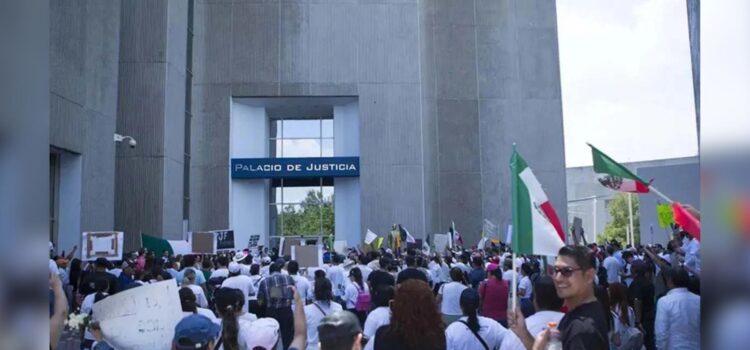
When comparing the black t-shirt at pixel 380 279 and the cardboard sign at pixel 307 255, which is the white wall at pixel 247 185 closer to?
the cardboard sign at pixel 307 255

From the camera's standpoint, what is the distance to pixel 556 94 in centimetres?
3853

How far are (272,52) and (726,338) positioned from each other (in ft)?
109

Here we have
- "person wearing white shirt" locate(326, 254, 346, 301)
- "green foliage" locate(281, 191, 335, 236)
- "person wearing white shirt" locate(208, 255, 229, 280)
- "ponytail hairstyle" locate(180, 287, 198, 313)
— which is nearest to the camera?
"ponytail hairstyle" locate(180, 287, 198, 313)

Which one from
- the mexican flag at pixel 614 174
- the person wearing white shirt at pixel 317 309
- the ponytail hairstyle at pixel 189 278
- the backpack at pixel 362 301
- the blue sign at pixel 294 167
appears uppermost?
the blue sign at pixel 294 167

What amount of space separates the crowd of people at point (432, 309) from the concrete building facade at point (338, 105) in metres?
13.3

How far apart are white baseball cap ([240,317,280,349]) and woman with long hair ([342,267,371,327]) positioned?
217 inches

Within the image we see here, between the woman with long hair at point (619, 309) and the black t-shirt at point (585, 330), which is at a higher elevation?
the black t-shirt at point (585, 330)

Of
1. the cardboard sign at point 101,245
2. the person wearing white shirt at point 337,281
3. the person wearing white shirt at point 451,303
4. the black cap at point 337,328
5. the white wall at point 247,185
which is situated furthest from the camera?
the white wall at point 247,185

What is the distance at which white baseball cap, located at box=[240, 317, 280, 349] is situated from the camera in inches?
213

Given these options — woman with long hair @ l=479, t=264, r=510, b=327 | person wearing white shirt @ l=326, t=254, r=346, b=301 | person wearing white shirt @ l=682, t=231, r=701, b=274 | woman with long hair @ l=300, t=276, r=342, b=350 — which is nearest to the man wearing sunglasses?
woman with long hair @ l=300, t=276, r=342, b=350

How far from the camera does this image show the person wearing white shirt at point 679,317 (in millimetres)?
6641

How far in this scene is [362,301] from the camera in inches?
432

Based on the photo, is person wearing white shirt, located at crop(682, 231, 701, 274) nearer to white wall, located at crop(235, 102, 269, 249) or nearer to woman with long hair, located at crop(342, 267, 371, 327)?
woman with long hair, located at crop(342, 267, 371, 327)

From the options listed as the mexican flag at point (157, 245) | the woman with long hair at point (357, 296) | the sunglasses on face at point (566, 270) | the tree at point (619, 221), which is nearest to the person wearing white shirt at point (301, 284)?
the woman with long hair at point (357, 296)
